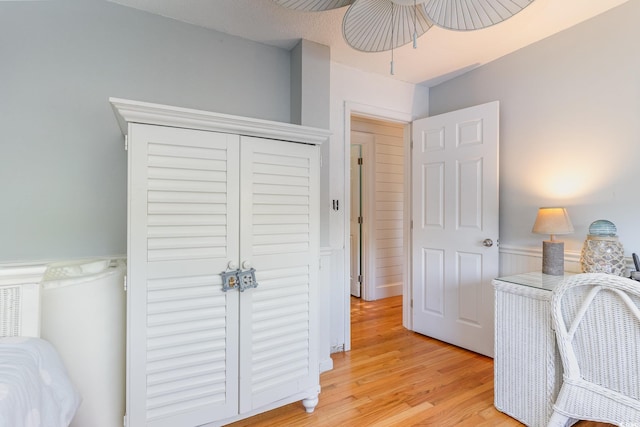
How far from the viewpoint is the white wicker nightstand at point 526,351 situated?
1623 mm

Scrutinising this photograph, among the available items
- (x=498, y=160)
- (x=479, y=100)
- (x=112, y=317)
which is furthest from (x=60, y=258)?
(x=479, y=100)

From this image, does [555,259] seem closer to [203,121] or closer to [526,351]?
[526,351]

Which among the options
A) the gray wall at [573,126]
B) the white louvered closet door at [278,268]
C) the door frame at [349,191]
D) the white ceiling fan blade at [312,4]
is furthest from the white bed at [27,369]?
the gray wall at [573,126]

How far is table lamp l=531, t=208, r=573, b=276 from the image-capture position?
1955mm

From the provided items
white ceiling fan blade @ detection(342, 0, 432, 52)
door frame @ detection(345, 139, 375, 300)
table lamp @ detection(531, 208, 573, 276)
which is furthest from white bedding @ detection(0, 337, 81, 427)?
door frame @ detection(345, 139, 375, 300)

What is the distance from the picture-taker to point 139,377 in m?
1.39

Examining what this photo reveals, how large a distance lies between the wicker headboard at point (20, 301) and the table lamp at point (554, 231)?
2.63 m

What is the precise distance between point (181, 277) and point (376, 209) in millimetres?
2981

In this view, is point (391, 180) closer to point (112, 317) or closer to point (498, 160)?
point (498, 160)

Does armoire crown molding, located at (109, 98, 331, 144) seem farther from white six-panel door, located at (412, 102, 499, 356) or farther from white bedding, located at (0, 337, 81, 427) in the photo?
white six-panel door, located at (412, 102, 499, 356)

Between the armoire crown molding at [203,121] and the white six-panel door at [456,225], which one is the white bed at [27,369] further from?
the white six-panel door at [456,225]

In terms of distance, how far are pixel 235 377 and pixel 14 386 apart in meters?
0.87

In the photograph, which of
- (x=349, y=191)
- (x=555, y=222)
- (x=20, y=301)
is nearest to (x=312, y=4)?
(x=349, y=191)

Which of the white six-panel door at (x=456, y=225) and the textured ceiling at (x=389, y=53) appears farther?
the white six-panel door at (x=456, y=225)
